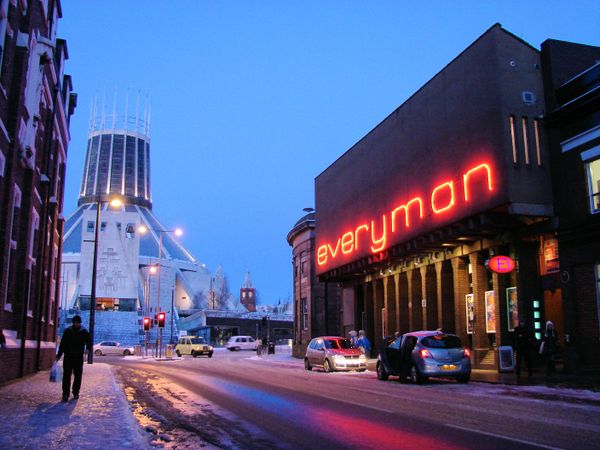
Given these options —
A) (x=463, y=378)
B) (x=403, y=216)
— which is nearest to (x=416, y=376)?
(x=463, y=378)

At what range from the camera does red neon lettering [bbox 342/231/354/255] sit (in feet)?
128

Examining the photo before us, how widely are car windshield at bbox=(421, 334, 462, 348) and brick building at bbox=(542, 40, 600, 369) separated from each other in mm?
4975

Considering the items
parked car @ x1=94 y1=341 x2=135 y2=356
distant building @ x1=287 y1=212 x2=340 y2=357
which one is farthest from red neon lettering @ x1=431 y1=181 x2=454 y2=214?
parked car @ x1=94 y1=341 x2=135 y2=356

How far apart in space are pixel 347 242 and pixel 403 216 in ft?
27.2

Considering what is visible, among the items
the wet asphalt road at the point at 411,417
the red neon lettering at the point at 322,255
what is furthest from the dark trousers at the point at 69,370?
the red neon lettering at the point at 322,255

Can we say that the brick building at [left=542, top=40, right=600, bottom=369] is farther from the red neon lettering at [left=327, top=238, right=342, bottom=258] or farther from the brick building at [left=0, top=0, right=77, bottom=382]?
the brick building at [left=0, top=0, right=77, bottom=382]

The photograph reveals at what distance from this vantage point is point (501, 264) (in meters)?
24.5

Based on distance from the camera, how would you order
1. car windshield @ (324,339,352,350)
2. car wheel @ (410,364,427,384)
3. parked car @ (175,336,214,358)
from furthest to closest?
parked car @ (175,336,214,358), car windshield @ (324,339,352,350), car wheel @ (410,364,427,384)

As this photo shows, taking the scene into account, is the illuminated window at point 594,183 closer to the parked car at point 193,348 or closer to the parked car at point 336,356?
the parked car at point 336,356

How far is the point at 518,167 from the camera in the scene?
23.7 metres

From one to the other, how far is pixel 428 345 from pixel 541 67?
13.0 meters

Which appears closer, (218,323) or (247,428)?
(247,428)

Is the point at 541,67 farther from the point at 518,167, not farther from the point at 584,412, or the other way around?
the point at 584,412

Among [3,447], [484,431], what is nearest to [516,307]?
[484,431]
